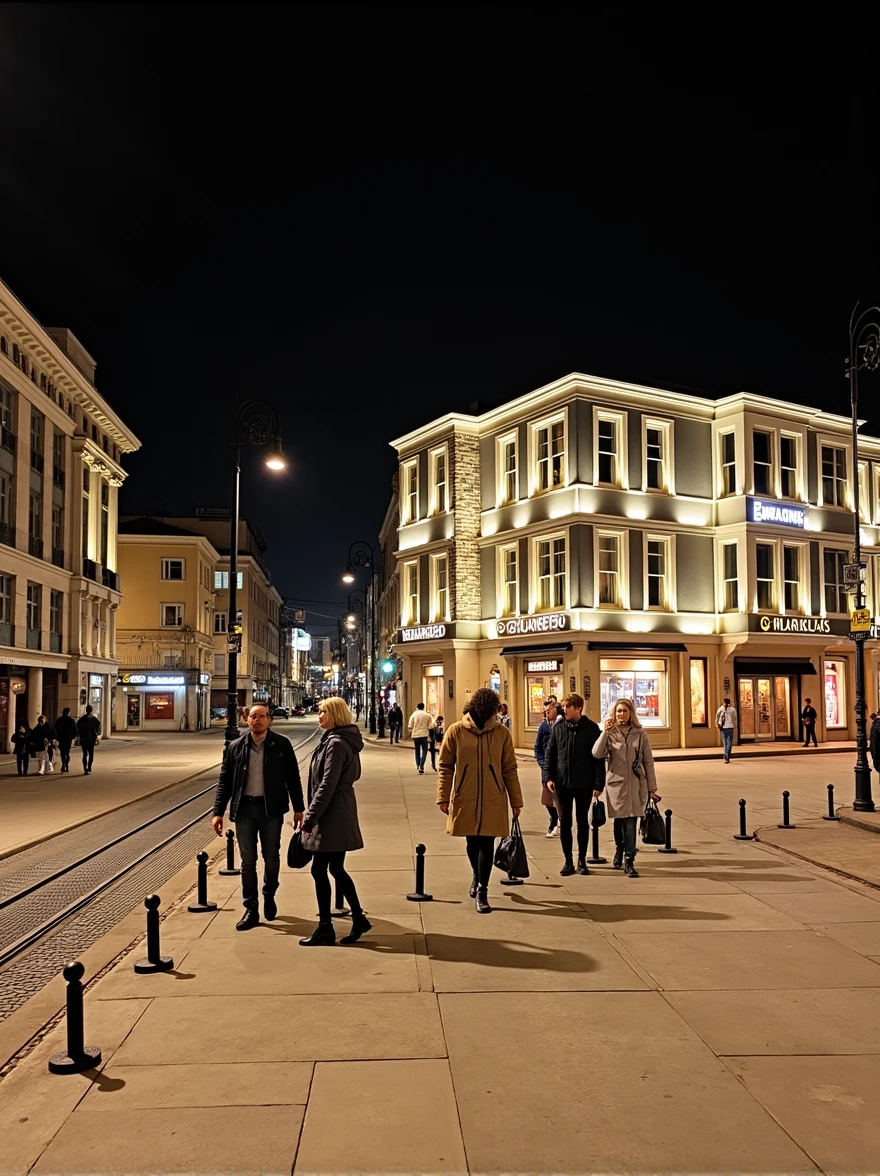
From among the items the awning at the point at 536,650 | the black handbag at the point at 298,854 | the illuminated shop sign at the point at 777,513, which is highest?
the illuminated shop sign at the point at 777,513

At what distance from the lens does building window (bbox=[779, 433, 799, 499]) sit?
33875mm

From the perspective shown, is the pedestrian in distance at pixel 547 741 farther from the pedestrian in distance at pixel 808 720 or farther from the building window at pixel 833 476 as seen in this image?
the building window at pixel 833 476

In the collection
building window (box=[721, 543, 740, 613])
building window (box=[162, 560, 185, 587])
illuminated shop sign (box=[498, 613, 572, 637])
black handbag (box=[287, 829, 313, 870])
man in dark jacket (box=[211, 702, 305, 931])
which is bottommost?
black handbag (box=[287, 829, 313, 870])

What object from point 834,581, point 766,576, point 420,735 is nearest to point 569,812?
point 420,735

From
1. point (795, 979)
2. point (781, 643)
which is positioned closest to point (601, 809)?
point (795, 979)

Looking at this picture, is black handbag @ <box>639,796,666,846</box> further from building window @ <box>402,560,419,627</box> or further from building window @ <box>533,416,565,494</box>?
building window @ <box>402,560,419,627</box>

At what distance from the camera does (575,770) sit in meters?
10.1

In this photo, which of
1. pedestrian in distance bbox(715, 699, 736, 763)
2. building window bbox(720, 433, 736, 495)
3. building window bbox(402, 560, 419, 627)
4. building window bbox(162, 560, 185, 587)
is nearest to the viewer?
pedestrian in distance bbox(715, 699, 736, 763)

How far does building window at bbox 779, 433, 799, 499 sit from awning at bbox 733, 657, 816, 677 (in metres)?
5.83

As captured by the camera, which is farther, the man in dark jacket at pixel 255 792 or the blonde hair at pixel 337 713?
the man in dark jacket at pixel 255 792

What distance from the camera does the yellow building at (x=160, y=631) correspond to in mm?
58969

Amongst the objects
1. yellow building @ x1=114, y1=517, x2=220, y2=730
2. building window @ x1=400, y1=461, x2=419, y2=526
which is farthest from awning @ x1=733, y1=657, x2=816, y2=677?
yellow building @ x1=114, y1=517, x2=220, y2=730

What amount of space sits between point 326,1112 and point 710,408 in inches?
1256

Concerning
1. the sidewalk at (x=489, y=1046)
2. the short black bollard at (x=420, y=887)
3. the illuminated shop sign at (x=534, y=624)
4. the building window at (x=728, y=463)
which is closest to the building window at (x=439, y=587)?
the illuminated shop sign at (x=534, y=624)
